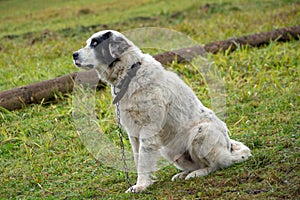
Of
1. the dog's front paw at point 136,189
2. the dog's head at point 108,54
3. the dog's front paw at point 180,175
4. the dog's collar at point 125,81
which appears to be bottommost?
the dog's front paw at point 180,175

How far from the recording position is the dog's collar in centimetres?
522

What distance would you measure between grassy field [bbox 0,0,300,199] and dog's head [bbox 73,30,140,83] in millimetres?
1242

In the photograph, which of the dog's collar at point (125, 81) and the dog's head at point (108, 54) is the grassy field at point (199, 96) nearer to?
the dog's collar at point (125, 81)

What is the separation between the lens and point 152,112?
5.09m

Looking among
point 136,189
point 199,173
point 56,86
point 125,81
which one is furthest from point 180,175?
point 56,86

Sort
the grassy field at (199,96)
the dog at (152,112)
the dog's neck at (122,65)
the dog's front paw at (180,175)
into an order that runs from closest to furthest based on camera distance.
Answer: the grassy field at (199,96) < the dog at (152,112) < the dog's neck at (122,65) < the dog's front paw at (180,175)

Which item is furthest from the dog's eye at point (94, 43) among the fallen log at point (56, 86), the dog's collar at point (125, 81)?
the fallen log at point (56, 86)

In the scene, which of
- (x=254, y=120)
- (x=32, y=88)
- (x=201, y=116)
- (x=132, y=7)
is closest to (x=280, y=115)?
(x=254, y=120)

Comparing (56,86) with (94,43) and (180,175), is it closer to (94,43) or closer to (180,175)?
(94,43)

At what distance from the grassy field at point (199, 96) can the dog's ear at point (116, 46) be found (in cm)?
138

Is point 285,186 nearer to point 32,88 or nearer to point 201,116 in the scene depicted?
point 201,116

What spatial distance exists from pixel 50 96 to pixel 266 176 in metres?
4.53

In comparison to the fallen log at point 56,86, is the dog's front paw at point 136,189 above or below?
below

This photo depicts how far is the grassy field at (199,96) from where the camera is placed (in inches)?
197
